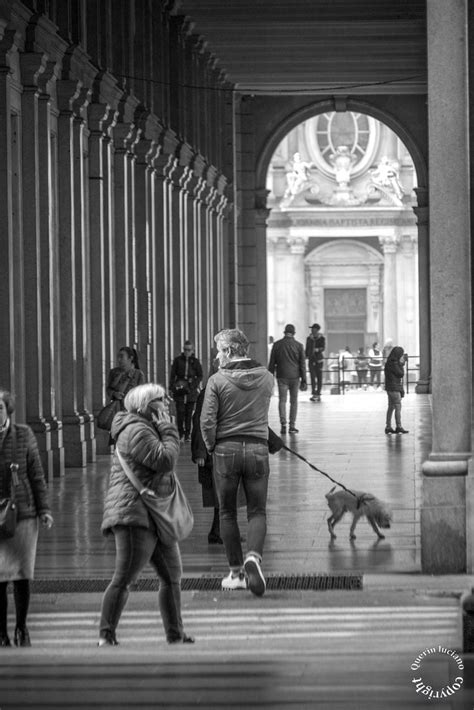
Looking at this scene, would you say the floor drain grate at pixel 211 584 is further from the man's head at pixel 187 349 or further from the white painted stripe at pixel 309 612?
the man's head at pixel 187 349

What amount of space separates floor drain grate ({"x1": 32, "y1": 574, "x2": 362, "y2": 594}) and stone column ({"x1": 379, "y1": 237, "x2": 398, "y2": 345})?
2130 inches

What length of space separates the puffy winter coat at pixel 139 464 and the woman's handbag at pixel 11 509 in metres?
0.53

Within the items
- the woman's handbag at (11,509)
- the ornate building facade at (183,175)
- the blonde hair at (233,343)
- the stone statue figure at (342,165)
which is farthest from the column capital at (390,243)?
the woman's handbag at (11,509)

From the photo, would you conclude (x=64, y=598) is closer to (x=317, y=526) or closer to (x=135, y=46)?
(x=317, y=526)

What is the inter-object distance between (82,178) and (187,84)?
13.3 m

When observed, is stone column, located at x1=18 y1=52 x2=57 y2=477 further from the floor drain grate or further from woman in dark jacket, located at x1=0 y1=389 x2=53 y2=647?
woman in dark jacket, located at x1=0 y1=389 x2=53 y2=647

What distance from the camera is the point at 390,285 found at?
66000 mm

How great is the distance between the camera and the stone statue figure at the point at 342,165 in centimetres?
6625

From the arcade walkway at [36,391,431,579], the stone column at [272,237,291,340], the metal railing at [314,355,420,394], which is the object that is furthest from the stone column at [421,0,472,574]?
the stone column at [272,237,291,340]

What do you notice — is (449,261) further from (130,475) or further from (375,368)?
(375,368)

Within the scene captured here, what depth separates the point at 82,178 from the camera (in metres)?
22.7

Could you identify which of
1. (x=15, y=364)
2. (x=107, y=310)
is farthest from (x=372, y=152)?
(x=15, y=364)

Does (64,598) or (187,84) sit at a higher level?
(187,84)

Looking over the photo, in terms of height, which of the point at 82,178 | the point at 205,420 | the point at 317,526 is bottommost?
the point at 317,526
